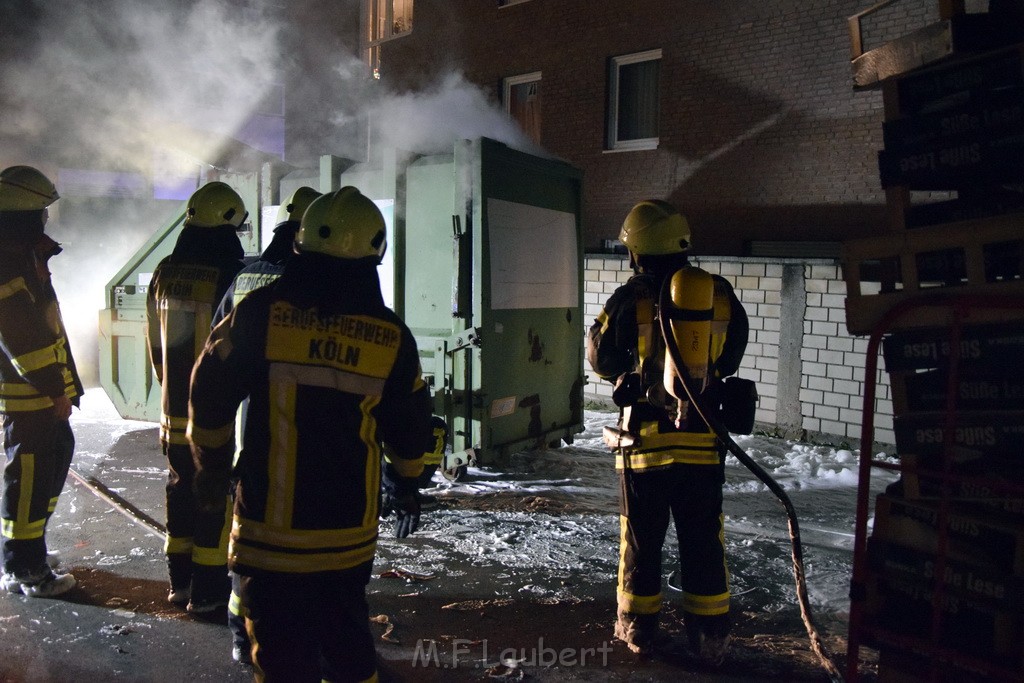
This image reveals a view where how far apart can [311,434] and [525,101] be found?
11143mm

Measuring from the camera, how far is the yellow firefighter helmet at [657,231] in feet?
11.0

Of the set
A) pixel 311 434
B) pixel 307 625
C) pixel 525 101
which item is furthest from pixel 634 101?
pixel 307 625

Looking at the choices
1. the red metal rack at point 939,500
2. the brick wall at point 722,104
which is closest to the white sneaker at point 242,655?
the red metal rack at point 939,500

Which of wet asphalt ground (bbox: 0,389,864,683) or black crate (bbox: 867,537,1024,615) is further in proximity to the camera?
wet asphalt ground (bbox: 0,389,864,683)

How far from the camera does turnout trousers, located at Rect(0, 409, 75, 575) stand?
3.85m

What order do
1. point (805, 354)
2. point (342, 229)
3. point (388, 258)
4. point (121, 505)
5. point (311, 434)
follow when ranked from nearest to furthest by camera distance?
point (311, 434), point (342, 229), point (121, 505), point (388, 258), point (805, 354)

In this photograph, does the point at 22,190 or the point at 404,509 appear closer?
the point at 404,509

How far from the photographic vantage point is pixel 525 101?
12.5 meters

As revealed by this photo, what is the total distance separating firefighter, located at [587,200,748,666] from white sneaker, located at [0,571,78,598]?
9.40 feet

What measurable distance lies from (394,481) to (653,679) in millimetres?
1462

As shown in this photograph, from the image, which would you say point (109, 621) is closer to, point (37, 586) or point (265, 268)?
point (37, 586)

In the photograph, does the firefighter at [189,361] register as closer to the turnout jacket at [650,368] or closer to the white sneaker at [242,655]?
the white sneaker at [242,655]

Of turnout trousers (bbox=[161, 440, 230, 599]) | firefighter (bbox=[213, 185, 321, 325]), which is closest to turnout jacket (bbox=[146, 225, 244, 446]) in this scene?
turnout trousers (bbox=[161, 440, 230, 599])

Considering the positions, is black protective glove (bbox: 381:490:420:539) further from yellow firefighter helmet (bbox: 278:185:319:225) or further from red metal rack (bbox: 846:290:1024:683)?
yellow firefighter helmet (bbox: 278:185:319:225)
